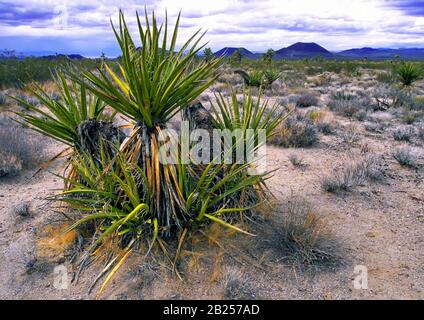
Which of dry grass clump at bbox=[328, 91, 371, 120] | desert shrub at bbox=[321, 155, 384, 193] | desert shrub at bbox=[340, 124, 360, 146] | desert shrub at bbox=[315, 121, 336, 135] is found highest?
dry grass clump at bbox=[328, 91, 371, 120]

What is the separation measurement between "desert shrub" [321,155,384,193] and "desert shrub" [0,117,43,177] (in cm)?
476

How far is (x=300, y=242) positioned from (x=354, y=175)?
2.20 m

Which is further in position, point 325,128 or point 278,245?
point 325,128

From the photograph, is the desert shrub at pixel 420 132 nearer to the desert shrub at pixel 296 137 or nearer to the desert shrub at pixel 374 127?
the desert shrub at pixel 374 127

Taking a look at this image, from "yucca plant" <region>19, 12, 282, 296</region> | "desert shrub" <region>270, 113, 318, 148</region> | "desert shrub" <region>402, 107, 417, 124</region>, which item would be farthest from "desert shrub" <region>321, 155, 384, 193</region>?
"desert shrub" <region>402, 107, 417, 124</region>

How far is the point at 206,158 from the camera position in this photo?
12.5 ft

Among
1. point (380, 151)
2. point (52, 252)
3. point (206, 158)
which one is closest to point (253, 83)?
point (380, 151)

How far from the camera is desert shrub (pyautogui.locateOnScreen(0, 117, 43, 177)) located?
18.4 feet

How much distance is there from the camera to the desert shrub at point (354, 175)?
4891 millimetres

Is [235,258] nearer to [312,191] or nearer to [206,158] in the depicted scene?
[206,158]

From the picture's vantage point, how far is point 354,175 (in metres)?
5.22

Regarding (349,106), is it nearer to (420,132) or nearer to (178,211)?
(420,132)

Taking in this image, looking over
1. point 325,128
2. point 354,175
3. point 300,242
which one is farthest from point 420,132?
point 300,242

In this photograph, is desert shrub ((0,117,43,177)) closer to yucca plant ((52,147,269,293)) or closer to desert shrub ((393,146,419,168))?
yucca plant ((52,147,269,293))
